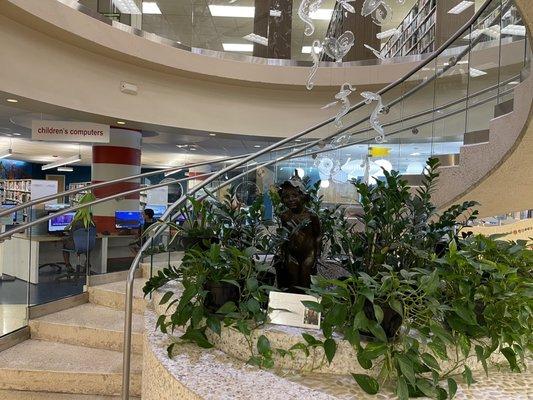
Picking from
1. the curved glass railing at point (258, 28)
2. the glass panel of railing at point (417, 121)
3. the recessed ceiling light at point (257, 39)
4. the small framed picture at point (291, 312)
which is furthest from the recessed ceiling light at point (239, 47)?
the small framed picture at point (291, 312)

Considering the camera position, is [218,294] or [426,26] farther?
[426,26]

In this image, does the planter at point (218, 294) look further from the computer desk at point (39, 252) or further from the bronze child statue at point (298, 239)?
the computer desk at point (39, 252)

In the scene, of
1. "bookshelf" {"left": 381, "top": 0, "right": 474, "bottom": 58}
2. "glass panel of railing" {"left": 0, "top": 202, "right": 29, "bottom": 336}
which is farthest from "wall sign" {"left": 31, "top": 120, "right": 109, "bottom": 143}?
"bookshelf" {"left": 381, "top": 0, "right": 474, "bottom": 58}

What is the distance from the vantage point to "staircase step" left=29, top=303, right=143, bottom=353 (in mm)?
2951

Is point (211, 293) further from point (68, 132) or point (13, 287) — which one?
point (68, 132)

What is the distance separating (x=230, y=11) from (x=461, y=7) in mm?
3837

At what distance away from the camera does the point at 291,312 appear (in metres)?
1.60

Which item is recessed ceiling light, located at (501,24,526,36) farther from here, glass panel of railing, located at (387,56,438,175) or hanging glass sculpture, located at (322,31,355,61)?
hanging glass sculpture, located at (322,31,355,61)

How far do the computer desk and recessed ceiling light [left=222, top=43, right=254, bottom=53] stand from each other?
4.13 metres

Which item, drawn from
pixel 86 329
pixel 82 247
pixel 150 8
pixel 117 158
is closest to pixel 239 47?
pixel 150 8

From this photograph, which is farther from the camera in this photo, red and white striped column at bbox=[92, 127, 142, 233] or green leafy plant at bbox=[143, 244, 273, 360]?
red and white striped column at bbox=[92, 127, 142, 233]

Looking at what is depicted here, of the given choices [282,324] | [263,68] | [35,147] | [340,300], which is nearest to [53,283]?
[282,324]

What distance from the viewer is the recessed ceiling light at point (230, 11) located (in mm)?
7362

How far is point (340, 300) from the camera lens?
1.42 m
